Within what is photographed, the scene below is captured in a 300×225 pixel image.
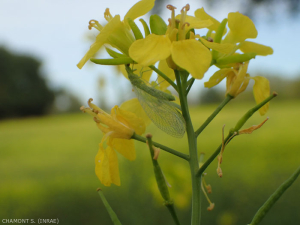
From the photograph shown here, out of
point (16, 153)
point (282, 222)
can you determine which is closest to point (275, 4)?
point (282, 222)

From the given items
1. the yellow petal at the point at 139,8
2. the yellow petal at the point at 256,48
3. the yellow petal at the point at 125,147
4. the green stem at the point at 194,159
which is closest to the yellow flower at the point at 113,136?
the yellow petal at the point at 125,147

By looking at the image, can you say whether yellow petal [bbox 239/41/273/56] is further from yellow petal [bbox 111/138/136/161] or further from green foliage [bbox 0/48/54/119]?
green foliage [bbox 0/48/54/119]

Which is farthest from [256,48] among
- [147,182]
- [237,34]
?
[147,182]

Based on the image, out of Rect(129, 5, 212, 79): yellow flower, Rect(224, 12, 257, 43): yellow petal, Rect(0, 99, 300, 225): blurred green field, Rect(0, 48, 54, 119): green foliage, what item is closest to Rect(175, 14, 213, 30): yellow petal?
Rect(129, 5, 212, 79): yellow flower

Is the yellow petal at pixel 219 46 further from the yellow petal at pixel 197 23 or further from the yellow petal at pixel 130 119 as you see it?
the yellow petal at pixel 130 119

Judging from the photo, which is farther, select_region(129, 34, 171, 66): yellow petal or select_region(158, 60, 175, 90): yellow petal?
select_region(158, 60, 175, 90): yellow petal

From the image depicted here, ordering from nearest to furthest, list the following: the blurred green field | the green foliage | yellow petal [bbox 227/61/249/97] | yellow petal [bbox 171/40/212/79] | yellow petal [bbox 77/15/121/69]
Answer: yellow petal [bbox 171/40/212/79]
yellow petal [bbox 77/15/121/69]
yellow petal [bbox 227/61/249/97]
the blurred green field
the green foliage
